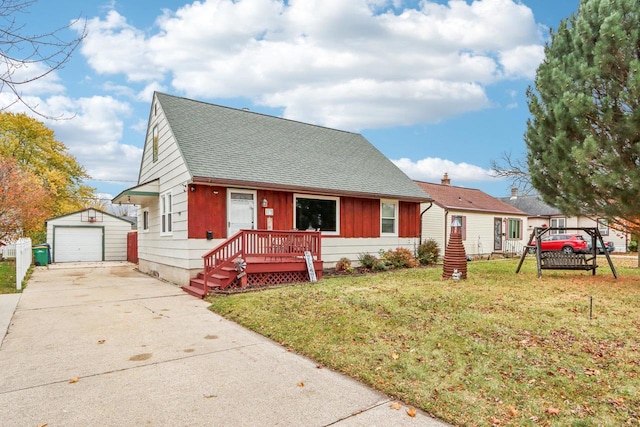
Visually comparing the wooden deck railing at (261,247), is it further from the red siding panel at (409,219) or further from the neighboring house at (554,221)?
the neighboring house at (554,221)

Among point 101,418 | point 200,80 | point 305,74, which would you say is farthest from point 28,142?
point 101,418

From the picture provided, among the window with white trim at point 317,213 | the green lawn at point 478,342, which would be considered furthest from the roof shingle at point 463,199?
the green lawn at point 478,342

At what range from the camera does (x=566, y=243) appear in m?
21.9

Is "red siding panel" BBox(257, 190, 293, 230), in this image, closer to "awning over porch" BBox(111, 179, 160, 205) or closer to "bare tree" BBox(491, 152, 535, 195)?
"awning over porch" BBox(111, 179, 160, 205)

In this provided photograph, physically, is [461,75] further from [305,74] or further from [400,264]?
[400,264]

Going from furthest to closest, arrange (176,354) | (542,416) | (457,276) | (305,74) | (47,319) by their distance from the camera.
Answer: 1. (305,74)
2. (457,276)
3. (47,319)
4. (176,354)
5. (542,416)

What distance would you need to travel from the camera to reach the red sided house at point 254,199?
1006cm

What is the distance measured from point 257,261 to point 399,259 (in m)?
5.71

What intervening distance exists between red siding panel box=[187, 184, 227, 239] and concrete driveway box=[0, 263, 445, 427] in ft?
12.2

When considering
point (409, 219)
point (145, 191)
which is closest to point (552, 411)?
point (409, 219)

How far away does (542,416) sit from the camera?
3154mm

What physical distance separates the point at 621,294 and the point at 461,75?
9430 millimetres

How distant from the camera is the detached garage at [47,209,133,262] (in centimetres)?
2017

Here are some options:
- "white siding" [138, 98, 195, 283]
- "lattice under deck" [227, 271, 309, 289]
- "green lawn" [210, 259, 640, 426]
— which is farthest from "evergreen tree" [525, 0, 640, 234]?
"white siding" [138, 98, 195, 283]
